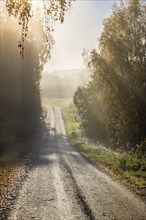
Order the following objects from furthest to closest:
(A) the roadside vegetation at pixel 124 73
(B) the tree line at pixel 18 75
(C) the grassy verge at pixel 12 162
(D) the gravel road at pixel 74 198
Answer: (B) the tree line at pixel 18 75, (A) the roadside vegetation at pixel 124 73, (C) the grassy verge at pixel 12 162, (D) the gravel road at pixel 74 198

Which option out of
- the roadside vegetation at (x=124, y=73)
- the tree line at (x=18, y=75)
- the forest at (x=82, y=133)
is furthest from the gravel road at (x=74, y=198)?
the tree line at (x=18, y=75)

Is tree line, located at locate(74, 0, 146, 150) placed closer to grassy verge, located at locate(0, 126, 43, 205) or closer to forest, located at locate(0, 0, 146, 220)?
forest, located at locate(0, 0, 146, 220)

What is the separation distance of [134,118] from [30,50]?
28976mm

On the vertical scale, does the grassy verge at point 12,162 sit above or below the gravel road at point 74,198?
below

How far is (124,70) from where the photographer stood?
38.6 m

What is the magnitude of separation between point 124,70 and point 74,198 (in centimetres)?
2422

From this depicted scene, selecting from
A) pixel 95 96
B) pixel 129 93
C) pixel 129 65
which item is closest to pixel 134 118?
pixel 129 93

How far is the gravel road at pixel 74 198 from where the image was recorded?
14.0m

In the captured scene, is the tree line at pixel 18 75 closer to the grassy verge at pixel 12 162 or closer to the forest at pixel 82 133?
the forest at pixel 82 133

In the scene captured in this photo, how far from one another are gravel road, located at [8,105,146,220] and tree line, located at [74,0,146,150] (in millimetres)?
14459

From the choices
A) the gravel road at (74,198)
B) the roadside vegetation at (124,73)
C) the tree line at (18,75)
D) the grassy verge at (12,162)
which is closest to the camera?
the gravel road at (74,198)

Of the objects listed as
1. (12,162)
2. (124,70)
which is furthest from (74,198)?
(124,70)

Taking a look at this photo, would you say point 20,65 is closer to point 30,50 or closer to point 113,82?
point 30,50

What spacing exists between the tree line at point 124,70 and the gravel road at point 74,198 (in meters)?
14.5
